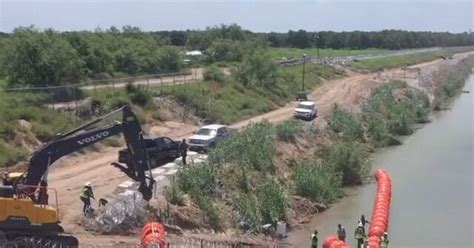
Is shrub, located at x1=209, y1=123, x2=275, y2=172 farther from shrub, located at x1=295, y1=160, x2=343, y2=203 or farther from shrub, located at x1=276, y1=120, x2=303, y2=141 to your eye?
shrub, located at x1=276, y1=120, x2=303, y2=141

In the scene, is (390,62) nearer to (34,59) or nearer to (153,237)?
(34,59)

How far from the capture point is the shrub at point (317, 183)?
40594mm

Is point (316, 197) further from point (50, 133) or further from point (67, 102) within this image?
point (67, 102)

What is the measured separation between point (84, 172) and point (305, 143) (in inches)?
763

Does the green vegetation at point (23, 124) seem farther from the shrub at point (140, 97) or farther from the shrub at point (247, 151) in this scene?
the shrub at point (247, 151)

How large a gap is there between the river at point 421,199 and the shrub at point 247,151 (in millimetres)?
5031

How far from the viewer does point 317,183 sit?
4081 cm

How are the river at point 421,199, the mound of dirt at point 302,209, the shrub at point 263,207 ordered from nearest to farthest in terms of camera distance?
the shrub at point 263,207, the river at point 421,199, the mound of dirt at point 302,209

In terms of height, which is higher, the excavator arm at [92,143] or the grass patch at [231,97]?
the excavator arm at [92,143]

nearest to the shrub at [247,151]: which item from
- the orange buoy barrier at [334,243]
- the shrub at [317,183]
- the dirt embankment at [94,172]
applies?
the shrub at [317,183]

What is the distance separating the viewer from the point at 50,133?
44094 millimetres

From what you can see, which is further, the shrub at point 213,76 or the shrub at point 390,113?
the shrub at point 213,76

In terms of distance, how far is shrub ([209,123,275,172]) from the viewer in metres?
40.2

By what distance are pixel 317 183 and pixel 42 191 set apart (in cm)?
1988
